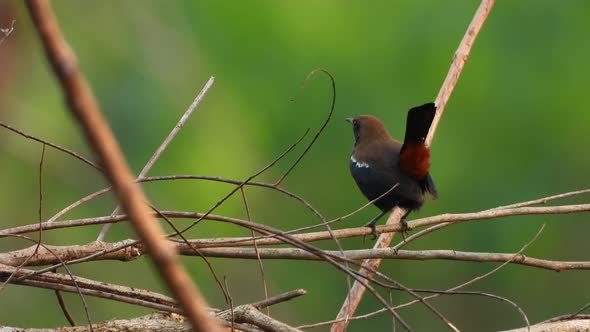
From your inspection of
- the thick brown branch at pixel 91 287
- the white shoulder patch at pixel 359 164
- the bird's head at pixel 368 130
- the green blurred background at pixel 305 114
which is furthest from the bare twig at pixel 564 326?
the green blurred background at pixel 305 114

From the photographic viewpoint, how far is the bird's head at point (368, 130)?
186 inches

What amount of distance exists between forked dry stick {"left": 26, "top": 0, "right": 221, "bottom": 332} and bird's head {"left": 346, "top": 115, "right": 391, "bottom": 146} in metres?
4.24

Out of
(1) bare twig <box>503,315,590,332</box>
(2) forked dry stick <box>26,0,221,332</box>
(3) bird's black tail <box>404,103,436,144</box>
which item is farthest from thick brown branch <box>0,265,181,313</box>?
(3) bird's black tail <box>404,103,436,144</box>

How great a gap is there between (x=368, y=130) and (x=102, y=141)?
14.3 feet

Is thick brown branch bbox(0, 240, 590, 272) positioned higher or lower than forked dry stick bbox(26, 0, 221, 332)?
higher

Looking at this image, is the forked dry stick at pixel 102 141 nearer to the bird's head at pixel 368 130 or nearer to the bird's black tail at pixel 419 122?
the bird's black tail at pixel 419 122

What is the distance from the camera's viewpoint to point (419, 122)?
143 inches

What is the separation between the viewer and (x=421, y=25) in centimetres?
1002

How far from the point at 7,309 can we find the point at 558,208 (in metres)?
7.27

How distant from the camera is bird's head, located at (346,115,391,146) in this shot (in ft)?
15.5

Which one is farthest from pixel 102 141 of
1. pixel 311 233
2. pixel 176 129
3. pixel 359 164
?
pixel 359 164

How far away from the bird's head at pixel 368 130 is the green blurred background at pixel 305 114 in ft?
12.7

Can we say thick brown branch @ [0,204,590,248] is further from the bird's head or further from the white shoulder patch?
the bird's head

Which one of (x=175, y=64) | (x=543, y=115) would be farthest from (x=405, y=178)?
(x=543, y=115)
